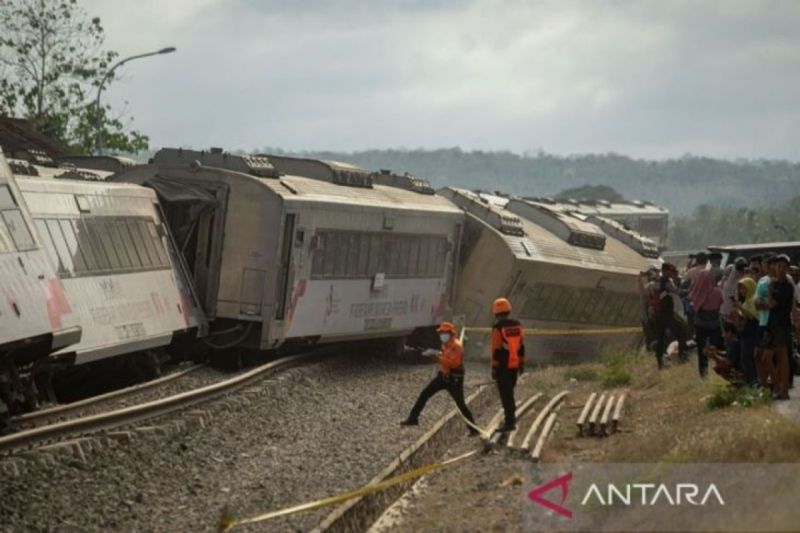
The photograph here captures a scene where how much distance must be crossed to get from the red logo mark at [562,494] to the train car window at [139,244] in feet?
27.9

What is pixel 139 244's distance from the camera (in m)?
20.2

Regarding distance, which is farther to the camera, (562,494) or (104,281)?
(104,281)

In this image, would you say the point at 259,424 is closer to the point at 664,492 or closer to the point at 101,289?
the point at 101,289

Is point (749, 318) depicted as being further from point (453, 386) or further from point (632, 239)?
point (632, 239)

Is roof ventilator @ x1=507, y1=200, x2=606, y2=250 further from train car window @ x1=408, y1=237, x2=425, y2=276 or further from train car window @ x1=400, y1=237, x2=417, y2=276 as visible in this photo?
train car window @ x1=400, y1=237, x2=417, y2=276

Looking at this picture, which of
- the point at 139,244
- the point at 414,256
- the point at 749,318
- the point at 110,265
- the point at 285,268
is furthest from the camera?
the point at 414,256

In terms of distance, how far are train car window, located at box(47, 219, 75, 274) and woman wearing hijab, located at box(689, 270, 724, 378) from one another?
26.6 feet

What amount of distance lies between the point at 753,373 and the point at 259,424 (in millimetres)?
5729

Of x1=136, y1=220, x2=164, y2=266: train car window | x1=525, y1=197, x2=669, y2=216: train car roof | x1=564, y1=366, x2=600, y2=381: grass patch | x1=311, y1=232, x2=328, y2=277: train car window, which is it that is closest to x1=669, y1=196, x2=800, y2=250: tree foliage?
x1=525, y1=197, x2=669, y2=216: train car roof

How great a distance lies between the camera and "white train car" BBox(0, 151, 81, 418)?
1421cm

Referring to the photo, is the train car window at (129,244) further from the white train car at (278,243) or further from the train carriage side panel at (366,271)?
the train carriage side panel at (366,271)

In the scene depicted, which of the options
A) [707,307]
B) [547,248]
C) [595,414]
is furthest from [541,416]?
[547,248]

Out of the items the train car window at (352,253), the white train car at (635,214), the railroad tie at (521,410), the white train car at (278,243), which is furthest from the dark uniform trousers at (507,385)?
the white train car at (635,214)

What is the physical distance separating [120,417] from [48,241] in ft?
8.20
